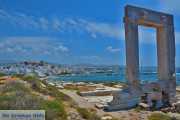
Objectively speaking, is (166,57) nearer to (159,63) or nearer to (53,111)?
(159,63)

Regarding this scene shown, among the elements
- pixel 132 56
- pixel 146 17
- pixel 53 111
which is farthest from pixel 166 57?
pixel 53 111

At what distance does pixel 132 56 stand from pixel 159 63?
3238mm

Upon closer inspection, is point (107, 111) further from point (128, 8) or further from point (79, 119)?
point (128, 8)

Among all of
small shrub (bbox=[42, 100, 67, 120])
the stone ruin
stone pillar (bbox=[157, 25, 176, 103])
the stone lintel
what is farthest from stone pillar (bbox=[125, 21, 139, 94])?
small shrub (bbox=[42, 100, 67, 120])

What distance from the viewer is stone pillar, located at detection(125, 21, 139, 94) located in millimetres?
17078

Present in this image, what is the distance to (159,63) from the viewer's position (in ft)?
64.5

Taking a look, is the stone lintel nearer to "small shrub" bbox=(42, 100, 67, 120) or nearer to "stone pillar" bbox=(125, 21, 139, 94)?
"stone pillar" bbox=(125, 21, 139, 94)

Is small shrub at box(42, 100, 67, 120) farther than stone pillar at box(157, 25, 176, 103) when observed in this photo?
No

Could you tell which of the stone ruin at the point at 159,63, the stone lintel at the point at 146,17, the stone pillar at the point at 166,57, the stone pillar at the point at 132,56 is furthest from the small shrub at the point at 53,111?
the stone pillar at the point at 166,57

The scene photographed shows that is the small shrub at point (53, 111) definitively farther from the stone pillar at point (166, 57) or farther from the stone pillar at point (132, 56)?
the stone pillar at point (166, 57)

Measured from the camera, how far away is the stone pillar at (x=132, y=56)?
17.1 metres

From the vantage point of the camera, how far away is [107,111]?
50.5 ft

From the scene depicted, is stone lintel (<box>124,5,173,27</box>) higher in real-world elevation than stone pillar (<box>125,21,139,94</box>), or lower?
higher

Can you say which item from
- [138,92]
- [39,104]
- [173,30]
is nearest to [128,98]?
[138,92]
